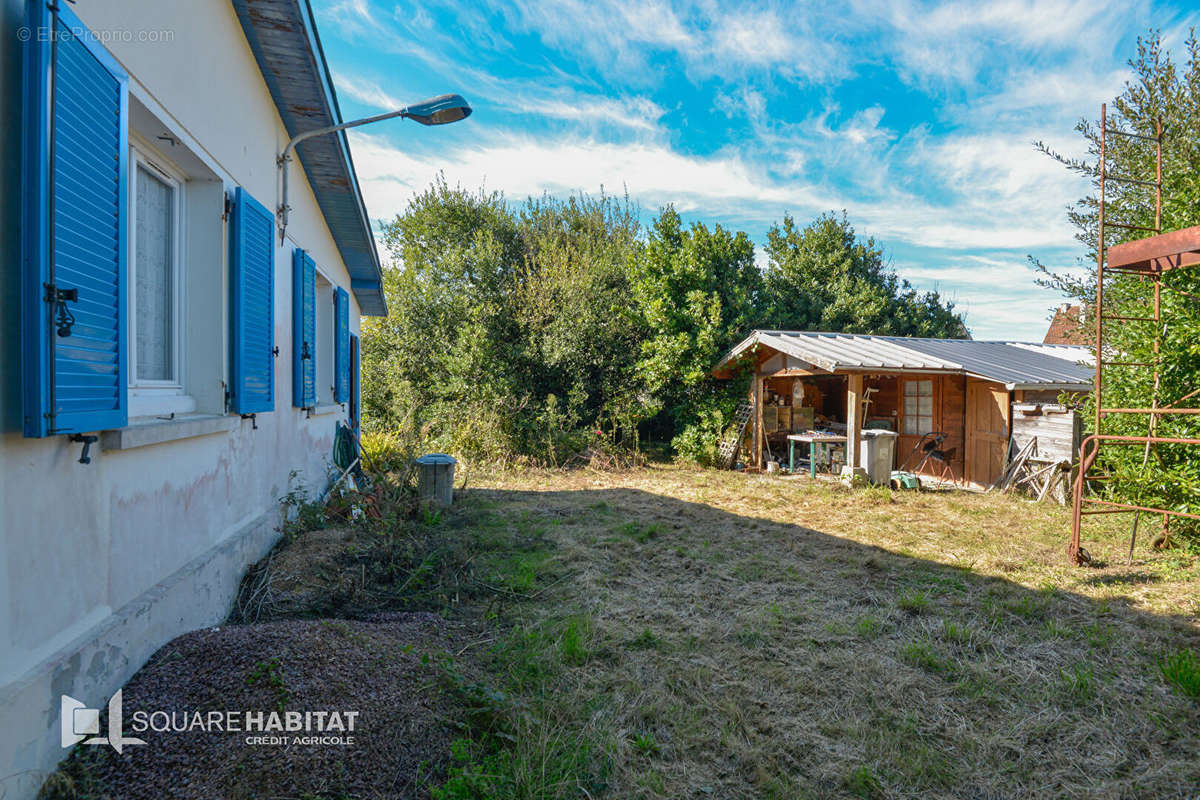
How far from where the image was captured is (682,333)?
500 inches

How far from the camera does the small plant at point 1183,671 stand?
10.7ft

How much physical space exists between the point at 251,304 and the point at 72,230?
Answer: 1.93 meters

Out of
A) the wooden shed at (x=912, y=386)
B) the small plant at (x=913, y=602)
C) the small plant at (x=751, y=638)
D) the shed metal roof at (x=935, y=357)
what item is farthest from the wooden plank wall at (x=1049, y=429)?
the small plant at (x=751, y=638)

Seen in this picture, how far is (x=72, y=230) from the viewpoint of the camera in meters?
1.92

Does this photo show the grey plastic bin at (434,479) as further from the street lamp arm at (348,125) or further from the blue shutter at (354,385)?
the street lamp arm at (348,125)

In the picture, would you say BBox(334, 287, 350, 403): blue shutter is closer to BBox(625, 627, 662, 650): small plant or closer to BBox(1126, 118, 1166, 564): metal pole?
BBox(625, 627, 662, 650): small plant

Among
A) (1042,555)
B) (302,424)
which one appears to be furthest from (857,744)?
(302,424)

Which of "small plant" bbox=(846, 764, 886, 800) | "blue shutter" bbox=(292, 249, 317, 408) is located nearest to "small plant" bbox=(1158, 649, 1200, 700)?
"small plant" bbox=(846, 764, 886, 800)

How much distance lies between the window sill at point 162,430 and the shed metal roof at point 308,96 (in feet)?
8.84

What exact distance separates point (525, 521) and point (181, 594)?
4.65m

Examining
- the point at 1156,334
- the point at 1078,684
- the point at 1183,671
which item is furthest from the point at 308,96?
the point at 1156,334

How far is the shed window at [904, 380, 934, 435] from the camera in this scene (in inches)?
466

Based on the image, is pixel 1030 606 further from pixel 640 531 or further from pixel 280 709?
pixel 280 709

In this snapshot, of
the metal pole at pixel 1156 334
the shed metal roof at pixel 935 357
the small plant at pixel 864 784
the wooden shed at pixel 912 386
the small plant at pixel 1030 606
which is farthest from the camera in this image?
the wooden shed at pixel 912 386
